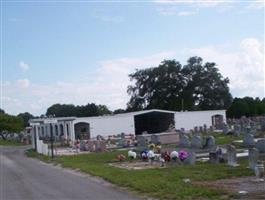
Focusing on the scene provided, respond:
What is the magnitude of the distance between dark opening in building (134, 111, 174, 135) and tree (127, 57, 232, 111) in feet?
63.9

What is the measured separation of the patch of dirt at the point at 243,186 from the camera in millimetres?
12805

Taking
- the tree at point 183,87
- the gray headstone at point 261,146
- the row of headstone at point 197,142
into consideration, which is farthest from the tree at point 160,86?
the gray headstone at point 261,146

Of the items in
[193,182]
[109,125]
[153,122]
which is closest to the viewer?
[193,182]

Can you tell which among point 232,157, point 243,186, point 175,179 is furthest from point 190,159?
point 243,186

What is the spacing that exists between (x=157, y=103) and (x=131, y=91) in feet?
21.9

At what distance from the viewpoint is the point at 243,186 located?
48.2 feet

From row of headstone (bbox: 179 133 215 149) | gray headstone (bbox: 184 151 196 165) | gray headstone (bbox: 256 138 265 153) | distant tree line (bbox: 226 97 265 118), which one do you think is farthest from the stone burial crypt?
gray headstone (bbox: 184 151 196 165)

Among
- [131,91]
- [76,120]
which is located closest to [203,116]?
[76,120]

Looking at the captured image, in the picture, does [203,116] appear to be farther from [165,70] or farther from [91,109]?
[91,109]

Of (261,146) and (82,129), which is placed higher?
(82,129)

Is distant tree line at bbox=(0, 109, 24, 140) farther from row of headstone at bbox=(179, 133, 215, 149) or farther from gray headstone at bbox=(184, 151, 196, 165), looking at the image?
gray headstone at bbox=(184, 151, 196, 165)

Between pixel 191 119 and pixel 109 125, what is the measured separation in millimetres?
12754

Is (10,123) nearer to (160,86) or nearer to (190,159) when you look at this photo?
(160,86)

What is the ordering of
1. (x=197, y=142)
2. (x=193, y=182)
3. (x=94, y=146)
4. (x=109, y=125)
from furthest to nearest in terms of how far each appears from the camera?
(x=109, y=125) → (x=94, y=146) → (x=197, y=142) → (x=193, y=182)
